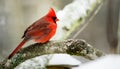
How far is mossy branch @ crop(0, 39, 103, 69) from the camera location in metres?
1.66

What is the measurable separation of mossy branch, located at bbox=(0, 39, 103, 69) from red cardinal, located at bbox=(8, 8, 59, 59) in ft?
0.11

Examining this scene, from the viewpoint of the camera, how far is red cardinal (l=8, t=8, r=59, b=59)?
1.67 metres

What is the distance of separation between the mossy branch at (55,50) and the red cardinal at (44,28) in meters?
0.04

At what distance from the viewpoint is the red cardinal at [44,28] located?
65.9 inches

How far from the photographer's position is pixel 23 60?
167 centimetres

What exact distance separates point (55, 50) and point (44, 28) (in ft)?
0.43

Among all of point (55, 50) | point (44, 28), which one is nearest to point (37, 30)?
point (44, 28)

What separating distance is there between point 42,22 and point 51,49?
0.50ft

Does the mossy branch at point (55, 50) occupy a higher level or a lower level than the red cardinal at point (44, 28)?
lower

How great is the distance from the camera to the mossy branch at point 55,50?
5.44 feet

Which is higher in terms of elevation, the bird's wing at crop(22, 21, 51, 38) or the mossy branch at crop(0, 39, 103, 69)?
the bird's wing at crop(22, 21, 51, 38)

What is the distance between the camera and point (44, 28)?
1690 mm

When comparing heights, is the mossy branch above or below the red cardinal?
below

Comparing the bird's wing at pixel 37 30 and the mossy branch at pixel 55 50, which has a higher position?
the bird's wing at pixel 37 30
